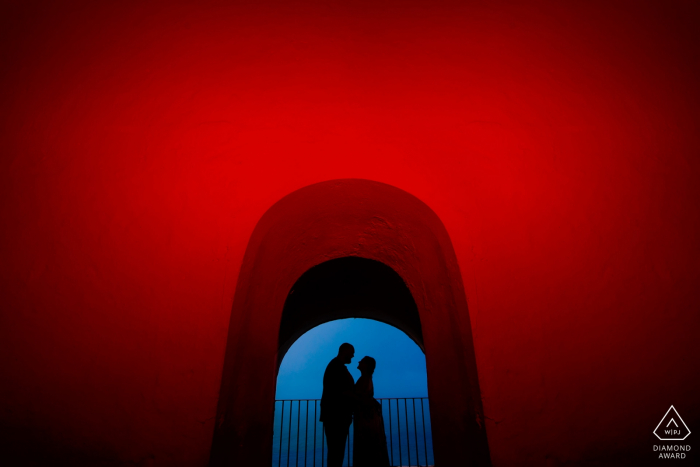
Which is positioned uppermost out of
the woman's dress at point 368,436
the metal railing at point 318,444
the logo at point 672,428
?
the metal railing at point 318,444

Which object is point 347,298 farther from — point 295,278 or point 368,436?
point 295,278

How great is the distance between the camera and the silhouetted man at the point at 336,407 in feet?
17.3

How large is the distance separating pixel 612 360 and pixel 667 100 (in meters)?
1.50

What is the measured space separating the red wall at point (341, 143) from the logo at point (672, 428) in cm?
6

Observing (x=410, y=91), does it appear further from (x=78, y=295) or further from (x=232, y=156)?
(x=78, y=295)

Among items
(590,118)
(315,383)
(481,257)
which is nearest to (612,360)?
(481,257)

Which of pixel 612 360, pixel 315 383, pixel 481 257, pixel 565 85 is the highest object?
pixel 315 383

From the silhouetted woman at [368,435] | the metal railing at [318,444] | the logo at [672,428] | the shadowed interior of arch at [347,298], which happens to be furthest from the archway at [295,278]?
the metal railing at [318,444]

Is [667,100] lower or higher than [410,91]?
lower

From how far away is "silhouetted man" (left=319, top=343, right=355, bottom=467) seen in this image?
17.3 feet

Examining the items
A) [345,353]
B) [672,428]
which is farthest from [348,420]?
[672,428]

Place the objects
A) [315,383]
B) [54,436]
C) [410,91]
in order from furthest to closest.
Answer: [315,383] < [410,91] < [54,436]

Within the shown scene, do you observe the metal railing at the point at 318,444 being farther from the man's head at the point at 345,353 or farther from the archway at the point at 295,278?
the archway at the point at 295,278

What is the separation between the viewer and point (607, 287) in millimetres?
2340
